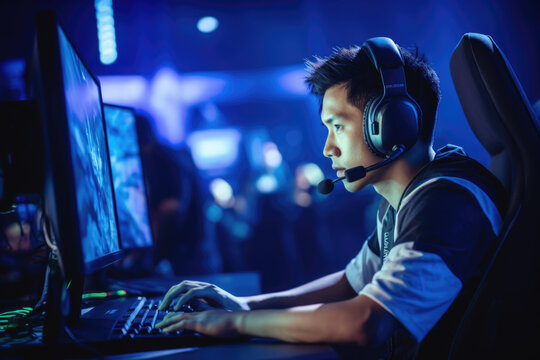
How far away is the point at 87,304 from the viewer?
902mm

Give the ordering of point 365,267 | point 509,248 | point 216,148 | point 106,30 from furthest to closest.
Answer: point 216,148, point 106,30, point 365,267, point 509,248

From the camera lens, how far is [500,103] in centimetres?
63

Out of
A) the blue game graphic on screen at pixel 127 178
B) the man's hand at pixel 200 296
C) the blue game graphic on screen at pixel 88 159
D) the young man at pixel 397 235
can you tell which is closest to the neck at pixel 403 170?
the young man at pixel 397 235

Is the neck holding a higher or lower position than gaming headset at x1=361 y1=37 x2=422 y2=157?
lower

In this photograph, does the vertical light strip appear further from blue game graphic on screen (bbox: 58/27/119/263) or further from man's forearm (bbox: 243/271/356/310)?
man's forearm (bbox: 243/271/356/310)

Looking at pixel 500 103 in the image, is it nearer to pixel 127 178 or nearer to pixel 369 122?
pixel 369 122

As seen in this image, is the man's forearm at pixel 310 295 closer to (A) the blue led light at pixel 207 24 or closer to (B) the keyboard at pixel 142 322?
(B) the keyboard at pixel 142 322

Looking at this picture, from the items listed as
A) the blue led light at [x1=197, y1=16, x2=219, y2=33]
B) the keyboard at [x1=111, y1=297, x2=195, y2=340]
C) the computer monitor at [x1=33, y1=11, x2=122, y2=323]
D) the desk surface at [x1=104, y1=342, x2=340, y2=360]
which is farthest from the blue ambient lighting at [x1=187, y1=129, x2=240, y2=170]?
the desk surface at [x1=104, y1=342, x2=340, y2=360]

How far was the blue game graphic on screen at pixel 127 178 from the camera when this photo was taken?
3.70 ft

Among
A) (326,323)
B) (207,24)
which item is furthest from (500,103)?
(207,24)

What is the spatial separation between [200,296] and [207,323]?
17 cm

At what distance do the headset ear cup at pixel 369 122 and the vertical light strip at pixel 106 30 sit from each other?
2884mm

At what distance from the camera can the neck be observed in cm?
83

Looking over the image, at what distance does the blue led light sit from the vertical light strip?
1596 mm
